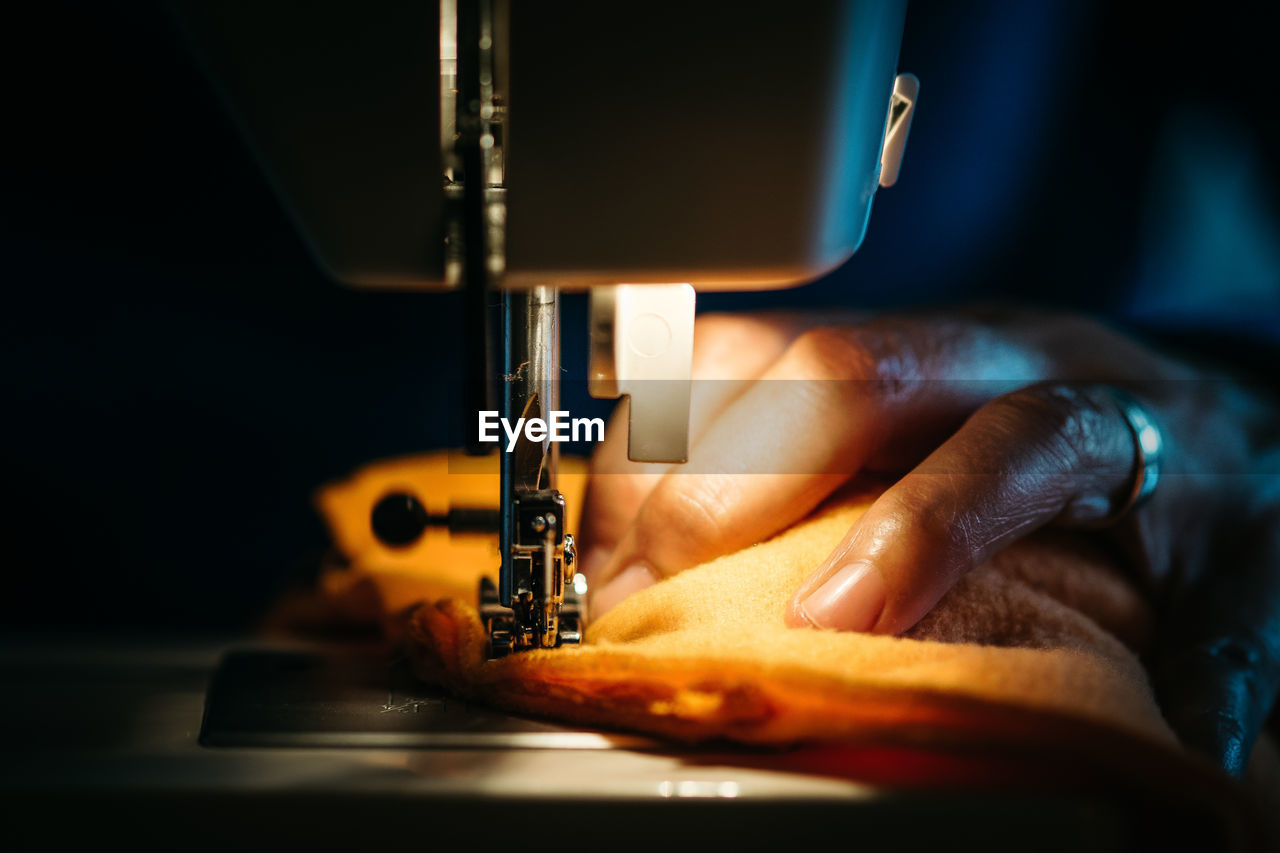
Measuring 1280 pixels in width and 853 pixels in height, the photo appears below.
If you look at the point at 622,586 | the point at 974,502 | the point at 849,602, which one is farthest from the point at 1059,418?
the point at 622,586

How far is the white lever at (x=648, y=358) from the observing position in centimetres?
48

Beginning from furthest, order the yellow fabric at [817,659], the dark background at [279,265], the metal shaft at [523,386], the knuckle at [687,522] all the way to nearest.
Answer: the dark background at [279,265] < the knuckle at [687,522] < the metal shaft at [523,386] < the yellow fabric at [817,659]

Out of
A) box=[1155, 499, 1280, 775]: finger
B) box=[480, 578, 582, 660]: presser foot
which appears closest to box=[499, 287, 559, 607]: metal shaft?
box=[480, 578, 582, 660]: presser foot

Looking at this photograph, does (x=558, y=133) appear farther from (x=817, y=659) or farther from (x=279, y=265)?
(x=279, y=265)

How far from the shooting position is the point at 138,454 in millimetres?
1062

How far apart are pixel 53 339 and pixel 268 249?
0.30 metres

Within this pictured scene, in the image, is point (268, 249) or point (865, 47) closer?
point (865, 47)

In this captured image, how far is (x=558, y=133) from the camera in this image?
387 millimetres

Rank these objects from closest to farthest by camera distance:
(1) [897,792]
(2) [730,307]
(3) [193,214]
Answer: (1) [897,792] < (3) [193,214] < (2) [730,307]

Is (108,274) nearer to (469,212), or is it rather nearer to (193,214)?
(193,214)

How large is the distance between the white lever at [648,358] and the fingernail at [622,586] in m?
0.12

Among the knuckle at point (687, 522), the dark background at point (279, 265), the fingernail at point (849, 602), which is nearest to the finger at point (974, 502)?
the fingernail at point (849, 602)

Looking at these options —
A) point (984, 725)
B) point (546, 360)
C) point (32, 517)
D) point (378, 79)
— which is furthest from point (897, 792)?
point (32, 517)

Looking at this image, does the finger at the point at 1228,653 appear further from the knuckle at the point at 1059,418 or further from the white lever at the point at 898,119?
the white lever at the point at 898,119
